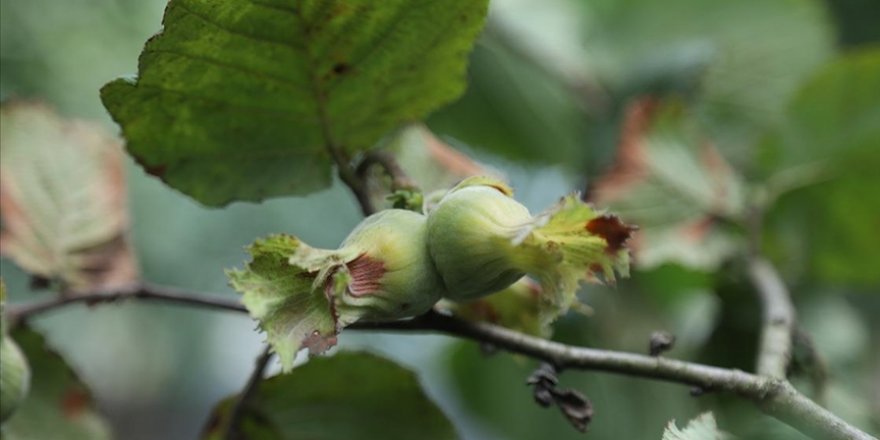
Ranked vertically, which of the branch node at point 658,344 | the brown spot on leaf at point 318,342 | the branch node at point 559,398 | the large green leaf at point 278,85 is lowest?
the branch node at point 559,398

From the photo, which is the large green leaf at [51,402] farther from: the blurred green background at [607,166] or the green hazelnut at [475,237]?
the green hazelnut at [475,237]

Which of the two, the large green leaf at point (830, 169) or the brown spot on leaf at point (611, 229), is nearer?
the brown spot on leaf at point (611, 229)

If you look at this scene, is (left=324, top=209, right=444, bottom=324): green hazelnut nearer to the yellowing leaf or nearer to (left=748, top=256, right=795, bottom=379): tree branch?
the yellowing leaf

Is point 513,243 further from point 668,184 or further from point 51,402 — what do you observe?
point 668,184

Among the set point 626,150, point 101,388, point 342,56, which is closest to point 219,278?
point 626,150

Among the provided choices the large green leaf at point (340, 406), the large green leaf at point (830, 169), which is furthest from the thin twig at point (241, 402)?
the large green leaf at point (830, 169)

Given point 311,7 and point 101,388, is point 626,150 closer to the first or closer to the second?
point 311,7
